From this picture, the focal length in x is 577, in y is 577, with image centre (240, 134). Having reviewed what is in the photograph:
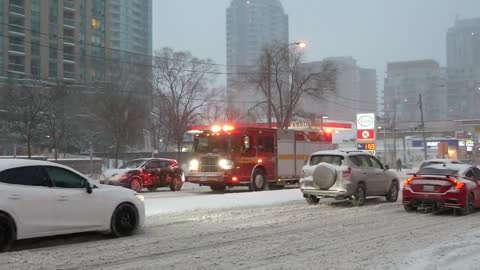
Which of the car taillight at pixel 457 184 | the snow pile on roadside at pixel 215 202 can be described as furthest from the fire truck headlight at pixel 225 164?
the car taillight at pixel 457 184

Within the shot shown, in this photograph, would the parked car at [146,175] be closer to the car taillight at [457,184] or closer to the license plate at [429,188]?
the license plate at [429,188]

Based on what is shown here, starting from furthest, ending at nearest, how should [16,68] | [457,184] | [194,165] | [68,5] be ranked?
1. [68,5]
2. [16,68]
3. [194,165]
4. [457,184]

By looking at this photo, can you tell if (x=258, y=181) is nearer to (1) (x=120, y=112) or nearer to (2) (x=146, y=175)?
(2) (x=146, y=175)

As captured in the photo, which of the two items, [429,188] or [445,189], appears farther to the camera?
[429,188]

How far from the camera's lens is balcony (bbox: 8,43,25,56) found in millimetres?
82137

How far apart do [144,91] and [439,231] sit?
49671 millimetres

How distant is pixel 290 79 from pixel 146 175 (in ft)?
73.9

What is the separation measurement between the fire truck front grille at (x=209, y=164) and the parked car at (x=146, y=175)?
3.09 m

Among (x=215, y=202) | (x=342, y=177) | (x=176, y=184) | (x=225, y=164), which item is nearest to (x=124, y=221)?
(x=215, y=202)

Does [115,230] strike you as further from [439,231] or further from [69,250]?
[439,231]

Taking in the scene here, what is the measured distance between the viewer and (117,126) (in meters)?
48.5

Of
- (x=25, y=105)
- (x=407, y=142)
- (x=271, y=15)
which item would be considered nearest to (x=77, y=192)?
(x=25, y=105)

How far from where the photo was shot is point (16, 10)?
84.2 metres

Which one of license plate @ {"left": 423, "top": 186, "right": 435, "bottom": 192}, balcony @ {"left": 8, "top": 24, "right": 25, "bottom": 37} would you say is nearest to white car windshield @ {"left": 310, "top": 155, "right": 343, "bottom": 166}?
license plate @ {"left": 423, "top": 186, "right": 435, "bottom": 192}
